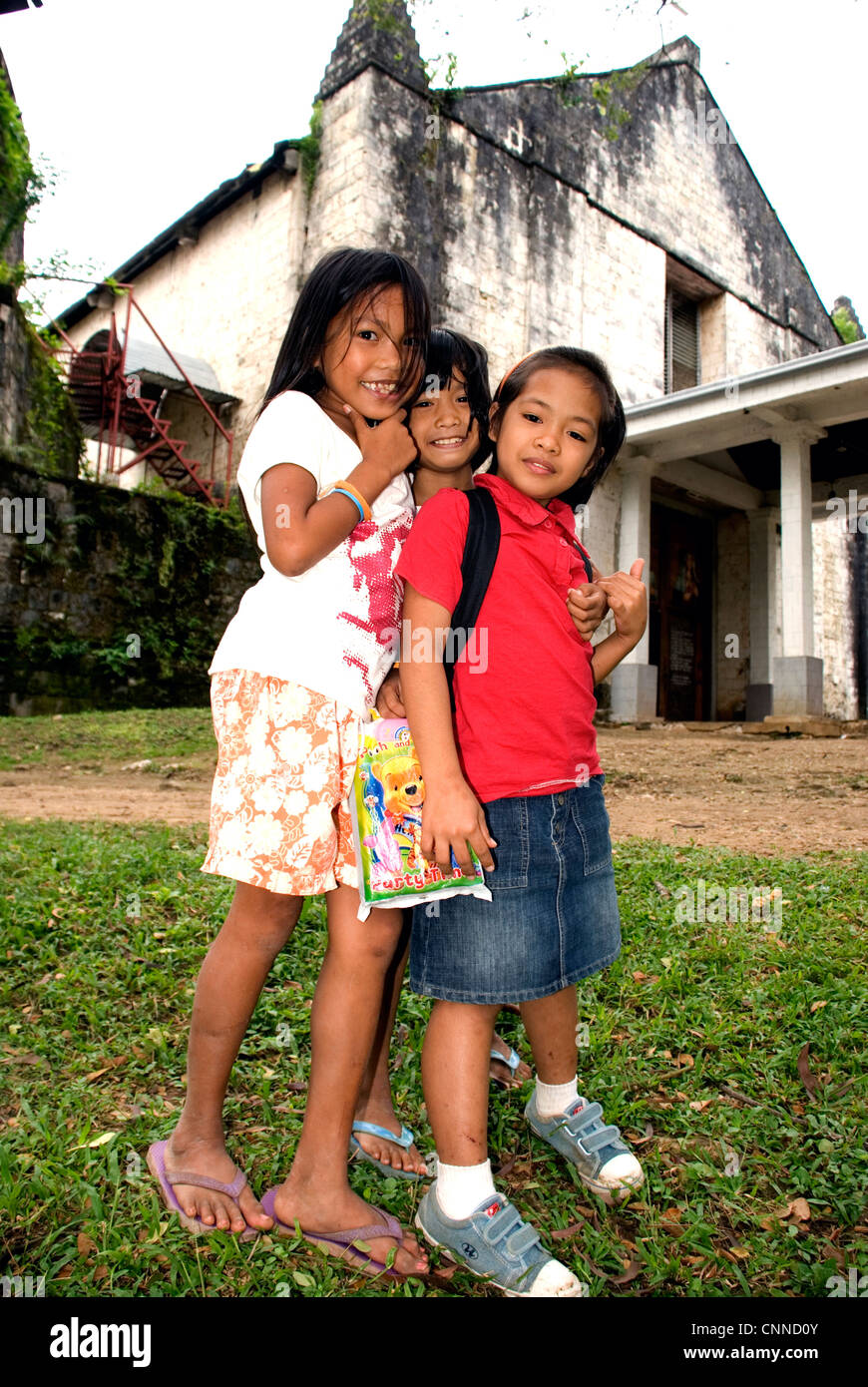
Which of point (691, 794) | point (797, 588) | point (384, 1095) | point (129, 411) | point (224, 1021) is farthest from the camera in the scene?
point (129, 411)

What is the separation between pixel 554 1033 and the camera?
1.91 m

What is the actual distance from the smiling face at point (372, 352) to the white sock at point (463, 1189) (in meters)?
1.47

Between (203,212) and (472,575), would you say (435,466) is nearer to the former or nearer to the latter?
(472,575)

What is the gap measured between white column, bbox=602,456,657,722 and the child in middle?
1021 cm

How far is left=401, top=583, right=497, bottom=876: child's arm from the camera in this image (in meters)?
1.64

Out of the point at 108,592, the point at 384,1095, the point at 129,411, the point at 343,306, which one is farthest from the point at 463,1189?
the point at 129,411

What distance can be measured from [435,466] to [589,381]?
370mm

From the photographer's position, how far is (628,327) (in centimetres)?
1435

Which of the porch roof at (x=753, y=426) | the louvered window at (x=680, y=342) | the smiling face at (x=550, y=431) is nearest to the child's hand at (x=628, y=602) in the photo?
the smiling face at (x=550, y=431)

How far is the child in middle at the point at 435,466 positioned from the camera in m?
1.92

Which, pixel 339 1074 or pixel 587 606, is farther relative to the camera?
pixel 587 606

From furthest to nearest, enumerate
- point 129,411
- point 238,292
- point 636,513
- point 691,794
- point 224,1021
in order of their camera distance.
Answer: point 129,411 → point 238,292 → point 636,513 → point 691,794 → point 224,1021

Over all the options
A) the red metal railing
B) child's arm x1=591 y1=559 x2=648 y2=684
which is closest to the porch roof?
the red metal railing
